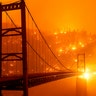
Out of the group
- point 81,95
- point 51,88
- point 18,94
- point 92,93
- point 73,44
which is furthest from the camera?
point 73,44

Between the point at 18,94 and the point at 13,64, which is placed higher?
the point at 13,64

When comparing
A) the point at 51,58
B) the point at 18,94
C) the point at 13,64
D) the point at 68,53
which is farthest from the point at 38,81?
the point at 68,53

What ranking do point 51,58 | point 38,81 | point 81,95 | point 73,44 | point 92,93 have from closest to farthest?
point 38,81
point 81,95
point 92,93
point 51,58
point 73,44

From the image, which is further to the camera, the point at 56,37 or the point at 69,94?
the point at 56,37

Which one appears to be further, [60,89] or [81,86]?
[60,89]

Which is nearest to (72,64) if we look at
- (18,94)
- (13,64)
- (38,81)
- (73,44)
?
(73,44)

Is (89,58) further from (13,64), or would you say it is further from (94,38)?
(13,64)

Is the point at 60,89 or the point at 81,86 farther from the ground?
the point at 81,86

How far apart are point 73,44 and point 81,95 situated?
179ft

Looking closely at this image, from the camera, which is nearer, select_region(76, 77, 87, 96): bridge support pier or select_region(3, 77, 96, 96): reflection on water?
select_region(76, 77, 87, 96): bridge support pier

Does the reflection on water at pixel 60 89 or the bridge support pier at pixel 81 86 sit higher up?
the bridge support pier at pixel 81 86

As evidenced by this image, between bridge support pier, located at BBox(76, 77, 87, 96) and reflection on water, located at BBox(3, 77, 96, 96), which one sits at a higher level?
bridge support pier, located at BBox(76, 77, 87, 96)

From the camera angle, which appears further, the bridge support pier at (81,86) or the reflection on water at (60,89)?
the reflection on water at (60,89)

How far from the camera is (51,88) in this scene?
69.7 metres
